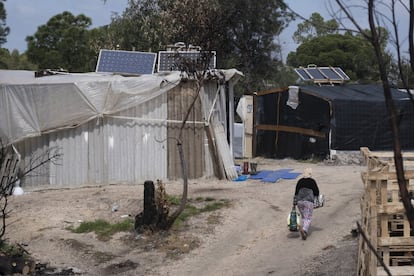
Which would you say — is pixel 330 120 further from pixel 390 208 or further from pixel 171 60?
pixel 390 208

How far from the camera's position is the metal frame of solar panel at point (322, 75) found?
71.8 feet

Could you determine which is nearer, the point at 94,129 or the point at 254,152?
the point at 94,129

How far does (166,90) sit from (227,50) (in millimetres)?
14793

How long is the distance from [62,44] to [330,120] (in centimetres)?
2513

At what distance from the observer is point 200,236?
10703mm

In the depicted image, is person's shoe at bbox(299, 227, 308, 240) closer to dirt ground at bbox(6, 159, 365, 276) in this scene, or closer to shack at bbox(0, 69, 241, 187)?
dirt ground at bbox(6, 159, 365, 276)

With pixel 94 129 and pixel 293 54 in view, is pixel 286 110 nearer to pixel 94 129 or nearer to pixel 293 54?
pixel 94 129

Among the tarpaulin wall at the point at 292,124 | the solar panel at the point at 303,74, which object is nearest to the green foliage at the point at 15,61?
the solar panel at the point at 303,74

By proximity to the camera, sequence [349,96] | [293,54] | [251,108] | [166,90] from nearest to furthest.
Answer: [166,90], [349,96], [251,108], [293,54]

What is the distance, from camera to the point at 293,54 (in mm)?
48094

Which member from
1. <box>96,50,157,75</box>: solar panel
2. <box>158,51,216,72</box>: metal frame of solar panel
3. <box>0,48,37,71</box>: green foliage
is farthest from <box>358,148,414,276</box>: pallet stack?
<box>0,48,37,71</box>: green foliage

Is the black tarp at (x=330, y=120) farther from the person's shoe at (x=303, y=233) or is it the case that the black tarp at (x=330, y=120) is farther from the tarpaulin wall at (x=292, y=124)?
the person's shoe at (x=303, y=233)

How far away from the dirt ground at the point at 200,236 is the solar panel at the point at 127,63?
10.9 ft

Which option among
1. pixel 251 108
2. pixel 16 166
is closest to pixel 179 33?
pixel 251 108
